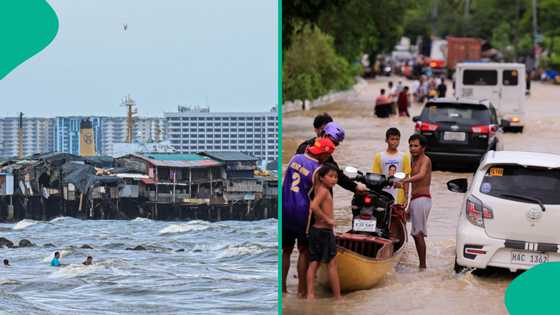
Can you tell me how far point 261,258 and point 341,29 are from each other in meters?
44.3

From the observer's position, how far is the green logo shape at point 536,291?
10.6 metres

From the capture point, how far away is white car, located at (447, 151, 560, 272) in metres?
11.0

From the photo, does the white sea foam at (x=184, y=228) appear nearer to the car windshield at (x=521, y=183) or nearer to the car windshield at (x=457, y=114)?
the car windshield at (x=521, y=183)

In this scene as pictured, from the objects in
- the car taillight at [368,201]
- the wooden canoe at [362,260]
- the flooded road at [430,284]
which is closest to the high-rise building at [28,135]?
the flooded road at [430,284]

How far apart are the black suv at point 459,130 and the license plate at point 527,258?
1077cm

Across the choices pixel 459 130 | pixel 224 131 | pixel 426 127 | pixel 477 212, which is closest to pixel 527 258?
pixel 477 212

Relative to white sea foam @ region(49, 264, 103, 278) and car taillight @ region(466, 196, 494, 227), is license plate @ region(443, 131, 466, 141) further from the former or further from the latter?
white sea foam @ region(49, 264, 103, 278)

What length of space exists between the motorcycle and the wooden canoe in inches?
4.1

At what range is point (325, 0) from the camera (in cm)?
2961

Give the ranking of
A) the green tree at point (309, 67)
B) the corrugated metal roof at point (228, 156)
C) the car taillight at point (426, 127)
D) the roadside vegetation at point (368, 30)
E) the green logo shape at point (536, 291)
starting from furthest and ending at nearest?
the green tree at point (309, 67)
the roadside vegetation at point (368, 30)
the car taillight at point (426, 127)
the green logo shape at point (536, 291)
the corrugated metal roof at point (228, 156)

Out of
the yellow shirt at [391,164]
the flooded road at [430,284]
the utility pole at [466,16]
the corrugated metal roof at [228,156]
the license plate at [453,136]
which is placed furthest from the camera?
the utility pole at [466,16]

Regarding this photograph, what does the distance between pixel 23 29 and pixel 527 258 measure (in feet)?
19.4

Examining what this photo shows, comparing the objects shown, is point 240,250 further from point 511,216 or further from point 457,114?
point 457,114

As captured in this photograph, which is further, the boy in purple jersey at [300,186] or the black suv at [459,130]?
the black suv at [459,130]
